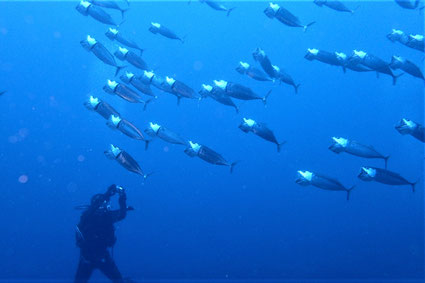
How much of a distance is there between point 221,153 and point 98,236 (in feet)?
82.7

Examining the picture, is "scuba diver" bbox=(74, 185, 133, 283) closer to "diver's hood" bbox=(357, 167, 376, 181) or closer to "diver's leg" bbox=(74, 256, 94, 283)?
"diver's leg" bbox=(74, 256, 94, 283)

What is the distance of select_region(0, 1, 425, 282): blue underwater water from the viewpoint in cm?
1820

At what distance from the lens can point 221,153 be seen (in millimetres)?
31594

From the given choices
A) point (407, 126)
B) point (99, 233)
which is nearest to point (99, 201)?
point (99, 233)

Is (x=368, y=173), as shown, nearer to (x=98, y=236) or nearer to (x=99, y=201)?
(x=99, y=201)

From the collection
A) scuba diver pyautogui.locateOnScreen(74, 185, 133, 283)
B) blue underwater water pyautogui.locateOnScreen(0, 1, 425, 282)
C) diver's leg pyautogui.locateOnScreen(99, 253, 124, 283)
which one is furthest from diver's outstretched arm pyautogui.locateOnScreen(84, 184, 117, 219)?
blue underwater water pyautogui.locateOnScreen(0, 1, 425, 282)

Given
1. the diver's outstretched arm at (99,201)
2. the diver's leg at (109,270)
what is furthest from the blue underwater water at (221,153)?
the diver's outstretched arm at (99,201)

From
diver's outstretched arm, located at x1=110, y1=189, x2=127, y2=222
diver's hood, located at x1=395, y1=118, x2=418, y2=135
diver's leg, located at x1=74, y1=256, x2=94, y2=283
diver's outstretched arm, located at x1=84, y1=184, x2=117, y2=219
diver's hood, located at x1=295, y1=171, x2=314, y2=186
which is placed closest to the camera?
diver's hood, located at x1=395, y1=118, x2=418, y2=135

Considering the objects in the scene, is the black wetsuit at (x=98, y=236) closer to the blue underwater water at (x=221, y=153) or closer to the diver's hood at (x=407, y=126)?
the diver's hood at (x=407, y=126)

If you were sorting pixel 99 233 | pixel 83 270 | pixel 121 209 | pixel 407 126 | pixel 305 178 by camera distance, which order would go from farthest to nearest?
pixel 83 270, pixel 99 233, pixel 121 209, pixel 305 178, pixel 407 126

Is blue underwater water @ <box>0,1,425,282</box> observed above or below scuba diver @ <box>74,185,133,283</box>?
below

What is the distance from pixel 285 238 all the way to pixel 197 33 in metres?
26.8

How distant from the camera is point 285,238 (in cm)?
2062

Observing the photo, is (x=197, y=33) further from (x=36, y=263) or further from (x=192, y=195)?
(x=36, y=263)
